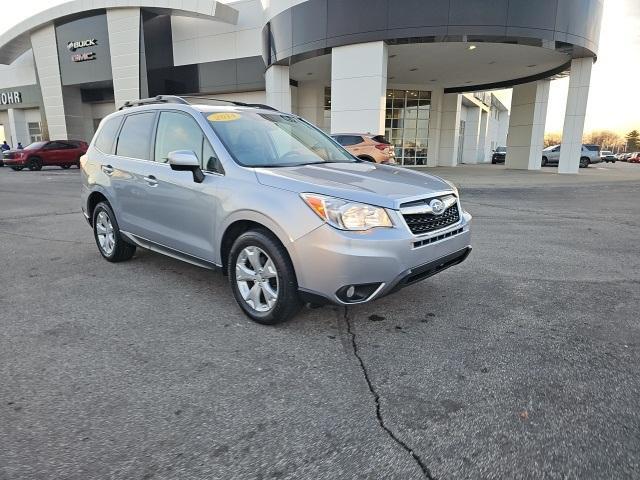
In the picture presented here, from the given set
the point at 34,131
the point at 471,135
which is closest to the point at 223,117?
the point at 471,135

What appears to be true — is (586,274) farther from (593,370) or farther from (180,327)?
(180,327)

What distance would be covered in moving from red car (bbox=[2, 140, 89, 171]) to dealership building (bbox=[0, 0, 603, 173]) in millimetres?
6080

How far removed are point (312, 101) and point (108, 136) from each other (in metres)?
22.7

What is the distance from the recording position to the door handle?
433 cm

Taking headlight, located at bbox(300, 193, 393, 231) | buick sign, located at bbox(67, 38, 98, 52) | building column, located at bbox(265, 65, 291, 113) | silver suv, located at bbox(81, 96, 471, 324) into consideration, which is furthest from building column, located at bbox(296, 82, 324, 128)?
headlight, located at bbox(300, 193, 393, 231)

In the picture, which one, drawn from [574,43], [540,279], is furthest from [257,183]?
[574,43]

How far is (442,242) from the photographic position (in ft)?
11.4

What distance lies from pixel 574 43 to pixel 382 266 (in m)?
18.6

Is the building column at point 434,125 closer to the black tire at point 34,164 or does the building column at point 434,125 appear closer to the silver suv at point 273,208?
the black tire at point 34,164

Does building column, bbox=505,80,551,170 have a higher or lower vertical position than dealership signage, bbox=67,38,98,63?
lower

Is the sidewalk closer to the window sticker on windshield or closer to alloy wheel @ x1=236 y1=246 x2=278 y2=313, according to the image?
the window sticker on windshield

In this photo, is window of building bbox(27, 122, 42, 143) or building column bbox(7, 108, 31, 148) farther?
window of building bbox(27, 122, 42, 143)

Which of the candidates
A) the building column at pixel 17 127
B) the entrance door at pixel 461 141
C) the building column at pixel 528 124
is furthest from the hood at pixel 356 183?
the building column at pixel 17 127

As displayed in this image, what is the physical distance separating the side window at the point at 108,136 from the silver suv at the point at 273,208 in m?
0.20
